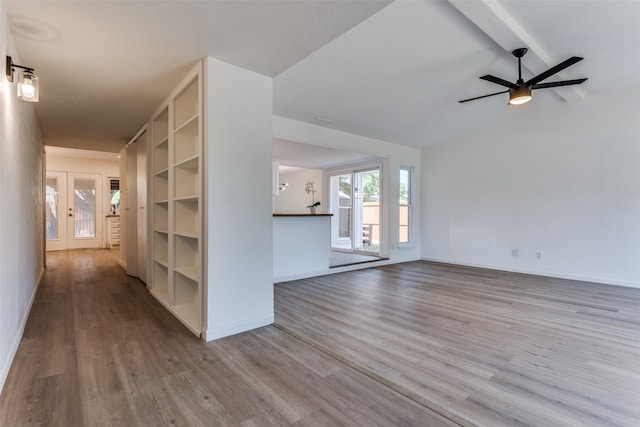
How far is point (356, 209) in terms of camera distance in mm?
7852

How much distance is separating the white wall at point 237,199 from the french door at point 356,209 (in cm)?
472

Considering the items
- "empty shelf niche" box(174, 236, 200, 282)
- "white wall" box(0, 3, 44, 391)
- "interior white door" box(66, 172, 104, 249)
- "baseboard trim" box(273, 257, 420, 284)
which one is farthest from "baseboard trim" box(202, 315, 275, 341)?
"interior white door" box(66, 172, 104, 249)

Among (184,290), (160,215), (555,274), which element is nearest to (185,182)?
(160,215)

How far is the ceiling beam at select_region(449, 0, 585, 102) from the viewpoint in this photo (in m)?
2.72

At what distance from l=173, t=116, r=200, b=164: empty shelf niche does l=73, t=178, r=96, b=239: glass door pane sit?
7.23 meters

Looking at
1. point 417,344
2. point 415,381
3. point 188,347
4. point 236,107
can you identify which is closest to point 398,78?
point 236,107

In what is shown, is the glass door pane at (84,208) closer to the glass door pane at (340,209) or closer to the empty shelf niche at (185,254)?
the glass door pane at (340,209)

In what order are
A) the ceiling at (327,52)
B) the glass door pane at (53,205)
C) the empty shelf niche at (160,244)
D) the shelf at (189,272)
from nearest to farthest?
the ceiling at (327,52), the shelf at (189,272), the empty shelf niche at (160,244), the glass door pane at (53,205)

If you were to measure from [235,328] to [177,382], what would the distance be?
77cm

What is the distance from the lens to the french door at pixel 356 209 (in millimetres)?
7744

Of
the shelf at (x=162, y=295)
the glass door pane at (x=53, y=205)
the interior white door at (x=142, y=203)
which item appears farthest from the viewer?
the glass door pane at (x=53, y=205)

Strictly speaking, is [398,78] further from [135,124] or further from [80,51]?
[135,124]

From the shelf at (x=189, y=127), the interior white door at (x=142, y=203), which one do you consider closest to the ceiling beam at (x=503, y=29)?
the shelf at (x=189, y=127)

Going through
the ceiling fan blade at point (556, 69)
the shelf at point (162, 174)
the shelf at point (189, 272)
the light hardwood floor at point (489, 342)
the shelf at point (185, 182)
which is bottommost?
the light hardwood floor at point (489, 342)
